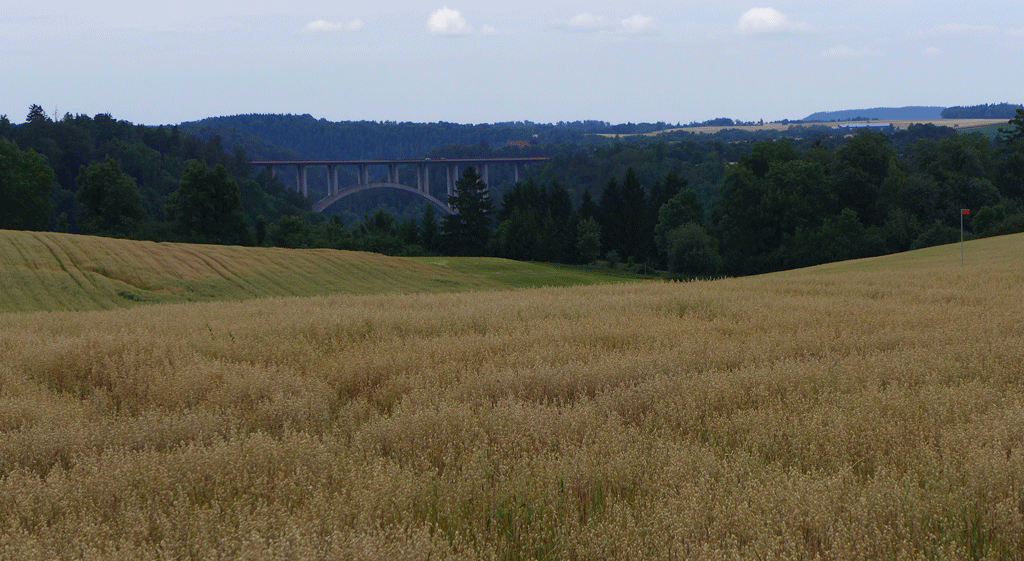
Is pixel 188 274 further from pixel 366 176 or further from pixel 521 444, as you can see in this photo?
pixel 366 176

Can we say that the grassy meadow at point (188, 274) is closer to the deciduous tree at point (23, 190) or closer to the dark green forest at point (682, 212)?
the dark green forest at point (682, 212)

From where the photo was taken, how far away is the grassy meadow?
34.9 meters

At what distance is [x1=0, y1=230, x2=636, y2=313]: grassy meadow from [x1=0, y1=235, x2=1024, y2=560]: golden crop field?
A: 2855 centimetres

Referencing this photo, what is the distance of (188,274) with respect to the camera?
133 ft

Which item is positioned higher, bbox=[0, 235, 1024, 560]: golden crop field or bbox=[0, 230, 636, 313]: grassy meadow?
bbox=[0, 235, 1024, 560]: golden crop field

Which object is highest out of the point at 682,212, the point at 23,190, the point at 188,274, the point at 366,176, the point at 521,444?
the point at 366,176

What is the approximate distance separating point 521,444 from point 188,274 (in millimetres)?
39650

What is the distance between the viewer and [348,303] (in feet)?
47.2

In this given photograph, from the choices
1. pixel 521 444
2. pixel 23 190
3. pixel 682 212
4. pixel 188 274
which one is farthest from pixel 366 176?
pixel 521 444

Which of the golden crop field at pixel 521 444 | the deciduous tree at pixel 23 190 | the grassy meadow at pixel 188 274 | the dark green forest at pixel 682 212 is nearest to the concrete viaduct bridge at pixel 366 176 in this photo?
the dark green forest at pixel 682 212

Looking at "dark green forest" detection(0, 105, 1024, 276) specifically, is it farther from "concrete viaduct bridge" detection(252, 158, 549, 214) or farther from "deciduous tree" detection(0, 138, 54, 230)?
"concrete viaduct bridge" detection(252, 158, 549, 214)

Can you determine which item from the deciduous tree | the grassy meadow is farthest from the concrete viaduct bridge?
the grassy meadow

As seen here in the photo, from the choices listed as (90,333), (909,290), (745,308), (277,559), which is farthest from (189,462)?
(909,290)

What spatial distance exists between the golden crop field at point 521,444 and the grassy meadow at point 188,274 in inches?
1124
